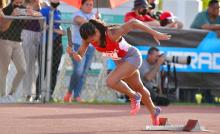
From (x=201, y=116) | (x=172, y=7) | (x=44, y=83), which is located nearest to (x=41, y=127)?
(x=201, y=116)

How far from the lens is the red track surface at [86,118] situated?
10883 mm

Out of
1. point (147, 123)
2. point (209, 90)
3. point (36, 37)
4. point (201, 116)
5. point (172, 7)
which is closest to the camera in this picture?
point (147, 123)

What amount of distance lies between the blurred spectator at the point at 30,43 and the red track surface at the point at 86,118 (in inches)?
42.0

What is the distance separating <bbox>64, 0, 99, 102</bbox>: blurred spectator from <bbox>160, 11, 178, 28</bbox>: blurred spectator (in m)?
1.99

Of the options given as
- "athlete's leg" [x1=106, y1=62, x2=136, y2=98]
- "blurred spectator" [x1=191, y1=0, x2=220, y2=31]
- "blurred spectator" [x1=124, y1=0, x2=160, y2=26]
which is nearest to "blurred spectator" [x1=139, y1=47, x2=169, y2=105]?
"blurred spectator" [x1=124, y1=0, x2=160, y2=26]

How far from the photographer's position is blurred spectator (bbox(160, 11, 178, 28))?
18.3m

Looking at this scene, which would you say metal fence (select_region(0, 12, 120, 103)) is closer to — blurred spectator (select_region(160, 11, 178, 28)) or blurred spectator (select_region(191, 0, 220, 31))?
blurred spectator (select_region(160, 11, 178, 28))

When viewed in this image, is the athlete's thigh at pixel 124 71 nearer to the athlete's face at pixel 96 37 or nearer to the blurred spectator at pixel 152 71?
the athlete's face at pixel 96 37

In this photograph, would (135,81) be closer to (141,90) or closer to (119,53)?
(141,90)

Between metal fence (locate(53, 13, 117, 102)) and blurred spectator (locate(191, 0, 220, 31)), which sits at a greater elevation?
blurred spectator (locate(191, 0, 220, 31))

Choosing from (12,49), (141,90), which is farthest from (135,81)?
(12,49)

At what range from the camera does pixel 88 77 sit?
17.9m

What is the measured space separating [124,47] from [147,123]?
1.42m

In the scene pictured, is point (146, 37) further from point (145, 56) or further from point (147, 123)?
point (147, 123)
